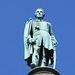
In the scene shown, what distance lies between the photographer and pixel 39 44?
3484 cm

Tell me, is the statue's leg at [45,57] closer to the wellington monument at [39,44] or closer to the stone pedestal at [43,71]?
the wellington monument at [39,44]

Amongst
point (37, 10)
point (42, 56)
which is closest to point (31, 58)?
point (42, 56)

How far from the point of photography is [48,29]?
118ft

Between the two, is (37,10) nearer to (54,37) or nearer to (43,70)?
(54,37)

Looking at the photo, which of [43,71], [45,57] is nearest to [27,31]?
[45,57]

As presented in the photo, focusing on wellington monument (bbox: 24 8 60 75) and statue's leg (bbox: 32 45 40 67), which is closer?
statue's leg (bbox: 32 45 40 67)

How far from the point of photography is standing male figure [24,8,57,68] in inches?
1357

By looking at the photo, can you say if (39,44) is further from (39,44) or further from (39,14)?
(39,14)

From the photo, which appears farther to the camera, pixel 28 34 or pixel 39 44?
pixel 28 34

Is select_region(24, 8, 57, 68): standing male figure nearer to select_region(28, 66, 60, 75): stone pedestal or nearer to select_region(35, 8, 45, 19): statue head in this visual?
select_region(35, 8, 45, 19): statue head

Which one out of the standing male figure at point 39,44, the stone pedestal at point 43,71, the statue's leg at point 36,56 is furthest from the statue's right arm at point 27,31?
the stone pedestal at point 43,71

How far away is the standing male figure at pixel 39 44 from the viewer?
34469 mm

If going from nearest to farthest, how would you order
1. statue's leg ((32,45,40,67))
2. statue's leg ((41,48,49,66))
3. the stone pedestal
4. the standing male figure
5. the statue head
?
A: the stone pedestal < statue's leg ((32,45,40,67)) < statue's leg ((41,48,49,66)) < the standing male figure < the statue head

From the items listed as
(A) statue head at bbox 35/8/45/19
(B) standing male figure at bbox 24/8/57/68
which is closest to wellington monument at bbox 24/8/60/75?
(B) standing male figure at bbox 24/8/57/68
